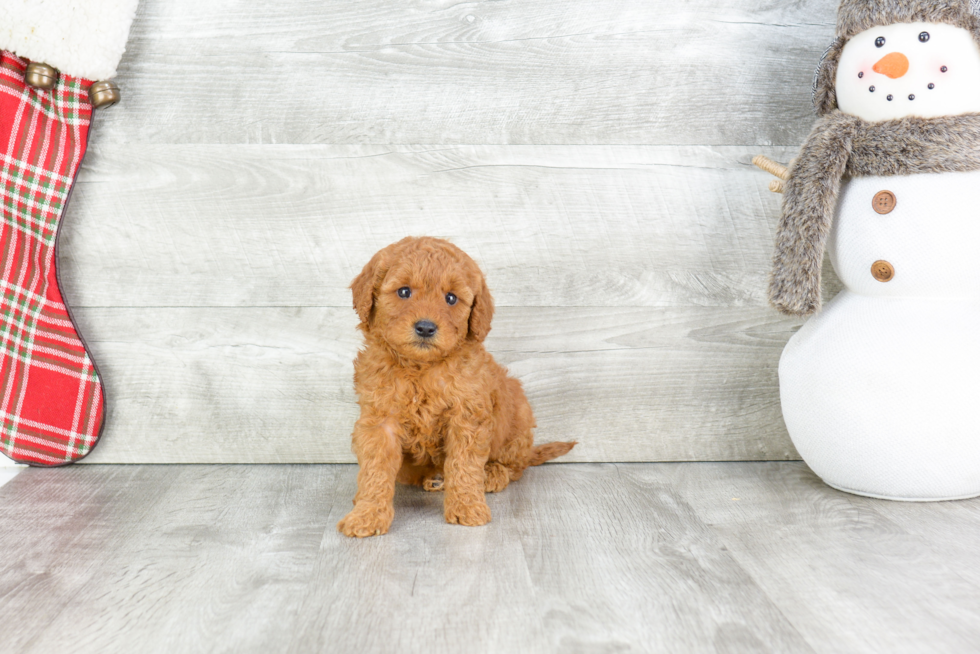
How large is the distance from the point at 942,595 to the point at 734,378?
872mm

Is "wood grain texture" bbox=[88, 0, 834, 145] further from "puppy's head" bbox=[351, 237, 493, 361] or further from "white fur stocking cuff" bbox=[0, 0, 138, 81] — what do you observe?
"puppy's head" bbox=[351, 237, 493, 361]

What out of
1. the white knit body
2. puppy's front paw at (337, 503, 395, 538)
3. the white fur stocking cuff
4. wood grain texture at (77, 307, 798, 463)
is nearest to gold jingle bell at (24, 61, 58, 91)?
the white fur stocking cuff

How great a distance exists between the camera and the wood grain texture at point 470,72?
6.56ft

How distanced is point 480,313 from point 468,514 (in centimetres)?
42

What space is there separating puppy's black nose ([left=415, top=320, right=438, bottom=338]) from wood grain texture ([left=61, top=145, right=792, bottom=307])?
1.76 ft

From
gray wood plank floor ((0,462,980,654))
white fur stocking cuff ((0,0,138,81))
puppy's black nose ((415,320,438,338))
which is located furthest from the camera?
white fur stocking cuff ((0,0,138,81))

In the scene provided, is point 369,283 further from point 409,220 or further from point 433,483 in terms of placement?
point 433,483

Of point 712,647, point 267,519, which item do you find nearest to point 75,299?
point 267,519

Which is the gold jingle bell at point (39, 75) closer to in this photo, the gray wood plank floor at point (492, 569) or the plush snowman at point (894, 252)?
the gray wood plank floor at point (492, 569)

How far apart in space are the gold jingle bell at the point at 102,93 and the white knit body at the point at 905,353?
5.76 feet

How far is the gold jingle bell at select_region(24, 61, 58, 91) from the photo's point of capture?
188 cm

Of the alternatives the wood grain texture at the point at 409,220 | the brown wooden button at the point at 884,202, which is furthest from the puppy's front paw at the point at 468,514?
the brown wooden button at the point at 884,202

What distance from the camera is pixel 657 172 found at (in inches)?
82.0

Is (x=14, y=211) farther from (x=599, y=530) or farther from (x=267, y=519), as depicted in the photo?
(x=599, y=530)
